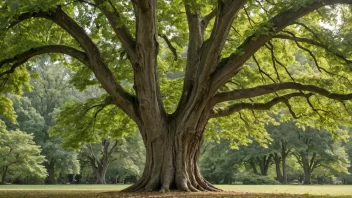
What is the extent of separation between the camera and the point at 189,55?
16.2 metres

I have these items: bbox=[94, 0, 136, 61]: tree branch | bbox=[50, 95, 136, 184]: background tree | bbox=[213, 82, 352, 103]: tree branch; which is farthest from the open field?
bbox=[94, 0, 136, 61]: tree branch

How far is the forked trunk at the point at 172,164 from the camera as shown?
1345 centimetres

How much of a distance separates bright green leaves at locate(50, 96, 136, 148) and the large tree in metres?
1.59

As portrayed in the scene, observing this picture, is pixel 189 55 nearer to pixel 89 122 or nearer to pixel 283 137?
pixel 89 122

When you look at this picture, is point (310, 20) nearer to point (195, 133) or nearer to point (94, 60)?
point (195, 133)

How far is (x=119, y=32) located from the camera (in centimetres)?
1405

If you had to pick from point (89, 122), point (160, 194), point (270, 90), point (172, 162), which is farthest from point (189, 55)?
point (160, 194)

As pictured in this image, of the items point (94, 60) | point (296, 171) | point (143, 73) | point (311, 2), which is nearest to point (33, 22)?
point (94, 60)

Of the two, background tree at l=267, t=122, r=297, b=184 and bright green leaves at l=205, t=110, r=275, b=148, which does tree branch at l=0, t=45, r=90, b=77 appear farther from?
background tree at l=267, t=122, r=297, b=184

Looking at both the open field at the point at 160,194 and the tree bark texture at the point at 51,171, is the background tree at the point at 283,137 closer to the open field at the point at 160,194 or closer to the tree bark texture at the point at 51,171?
the open field at the point at 160,194

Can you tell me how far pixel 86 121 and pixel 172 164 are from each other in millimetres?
6552

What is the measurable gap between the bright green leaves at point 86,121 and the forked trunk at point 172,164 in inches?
169

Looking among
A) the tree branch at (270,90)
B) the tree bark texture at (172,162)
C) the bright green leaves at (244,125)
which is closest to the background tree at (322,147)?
the bright green leaves at (244,125)

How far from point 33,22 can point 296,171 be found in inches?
1915
